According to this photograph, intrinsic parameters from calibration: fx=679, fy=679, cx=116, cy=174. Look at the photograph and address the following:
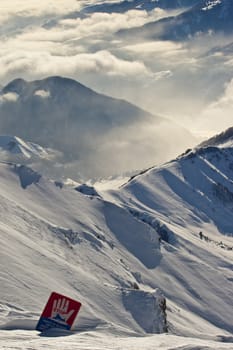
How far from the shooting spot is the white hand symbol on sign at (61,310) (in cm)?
6347

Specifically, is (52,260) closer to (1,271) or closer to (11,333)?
(1,271)

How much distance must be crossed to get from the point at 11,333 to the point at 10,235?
228ft

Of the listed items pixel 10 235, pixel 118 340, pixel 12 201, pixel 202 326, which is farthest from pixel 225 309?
pixel 118 340

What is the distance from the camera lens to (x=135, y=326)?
388 ft

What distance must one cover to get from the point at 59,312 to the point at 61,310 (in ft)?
1.34

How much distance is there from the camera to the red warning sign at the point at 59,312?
63375mm

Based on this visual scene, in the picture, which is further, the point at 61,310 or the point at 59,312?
the point at 59,312

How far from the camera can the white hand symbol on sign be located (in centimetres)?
6347

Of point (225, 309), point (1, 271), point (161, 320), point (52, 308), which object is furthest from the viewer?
point (225, 309)

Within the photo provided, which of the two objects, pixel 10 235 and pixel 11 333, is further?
pixel 10 235

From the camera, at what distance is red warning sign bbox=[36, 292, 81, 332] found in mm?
63375

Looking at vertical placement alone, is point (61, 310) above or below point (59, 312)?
above

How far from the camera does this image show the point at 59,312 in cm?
6500

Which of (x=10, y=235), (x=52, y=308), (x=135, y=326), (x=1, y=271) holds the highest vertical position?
(x=52, y=308)
